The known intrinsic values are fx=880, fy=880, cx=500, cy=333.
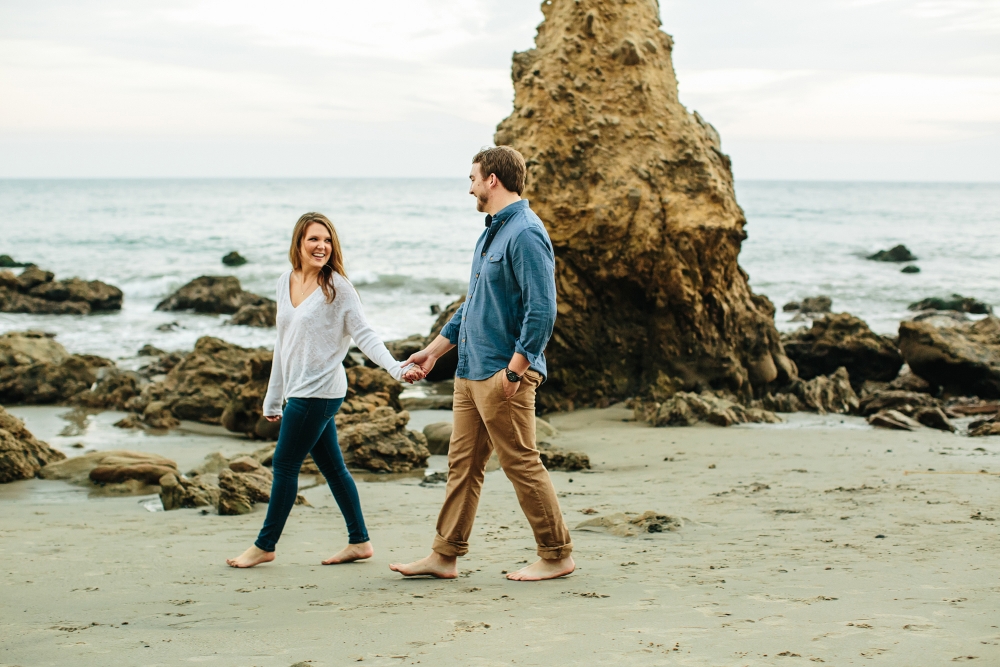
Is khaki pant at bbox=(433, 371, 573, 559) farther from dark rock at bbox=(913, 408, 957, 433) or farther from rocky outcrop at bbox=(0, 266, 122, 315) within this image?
rocky outcrop at bbox=(0, 266, 122, 315)

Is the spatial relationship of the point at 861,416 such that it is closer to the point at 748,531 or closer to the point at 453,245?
the point at 748,531

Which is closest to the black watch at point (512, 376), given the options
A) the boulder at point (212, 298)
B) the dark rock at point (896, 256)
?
the boulder at point (212, 298)

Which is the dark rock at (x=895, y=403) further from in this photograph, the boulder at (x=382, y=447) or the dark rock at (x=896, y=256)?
the dark rock at (x=896, y=256)

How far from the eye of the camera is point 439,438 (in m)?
8.24

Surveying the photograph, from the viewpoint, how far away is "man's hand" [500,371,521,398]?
12.6 feet

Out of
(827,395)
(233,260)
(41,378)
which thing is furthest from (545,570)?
(233,260)

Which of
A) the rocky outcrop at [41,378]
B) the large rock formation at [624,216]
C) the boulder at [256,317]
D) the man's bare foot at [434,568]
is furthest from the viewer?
the boulder at [256,317]

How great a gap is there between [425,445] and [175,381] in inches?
173

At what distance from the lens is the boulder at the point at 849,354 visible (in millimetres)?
12242

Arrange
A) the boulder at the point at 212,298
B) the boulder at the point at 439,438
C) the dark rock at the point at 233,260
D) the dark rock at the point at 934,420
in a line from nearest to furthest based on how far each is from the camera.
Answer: the boulder at the point at 439,438 → the dark rock at the point at 934,420 → the boulder at the point at 212,298 → the dark rock at the point at 233,260

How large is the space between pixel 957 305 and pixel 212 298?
1790 centimetres

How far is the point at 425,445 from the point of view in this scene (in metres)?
7.75

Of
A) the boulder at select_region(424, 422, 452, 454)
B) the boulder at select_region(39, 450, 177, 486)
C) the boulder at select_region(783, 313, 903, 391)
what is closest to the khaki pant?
the boulder at select_region(39, 450, 177, 486)

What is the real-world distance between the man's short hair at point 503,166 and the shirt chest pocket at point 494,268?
0.34 meters
